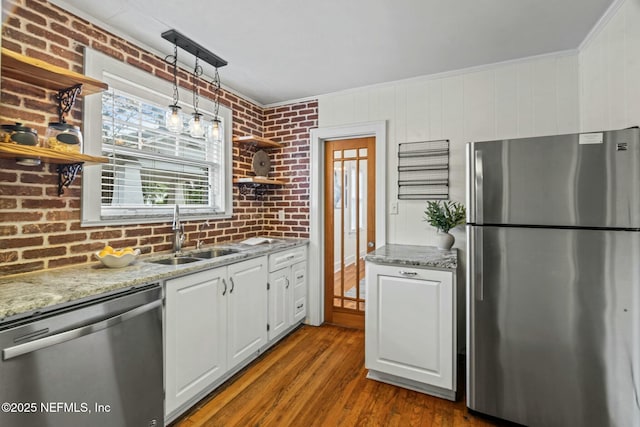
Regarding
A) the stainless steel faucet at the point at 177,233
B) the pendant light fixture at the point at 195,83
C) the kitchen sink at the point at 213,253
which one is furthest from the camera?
the kitchen sink at the point at 213,253

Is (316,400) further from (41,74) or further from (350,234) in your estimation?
(41,74)

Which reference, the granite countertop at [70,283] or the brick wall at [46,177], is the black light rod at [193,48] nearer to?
the brick wall at [46,177]

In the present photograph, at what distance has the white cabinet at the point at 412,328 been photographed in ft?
6.66

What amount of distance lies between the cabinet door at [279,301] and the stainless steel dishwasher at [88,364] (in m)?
1.11

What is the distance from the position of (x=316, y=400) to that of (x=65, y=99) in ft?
7.89

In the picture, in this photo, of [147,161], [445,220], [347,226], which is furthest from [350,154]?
[147,161]

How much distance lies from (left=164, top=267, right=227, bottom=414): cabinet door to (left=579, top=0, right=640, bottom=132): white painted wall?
2.63 meters

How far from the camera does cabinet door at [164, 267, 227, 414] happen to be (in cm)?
173

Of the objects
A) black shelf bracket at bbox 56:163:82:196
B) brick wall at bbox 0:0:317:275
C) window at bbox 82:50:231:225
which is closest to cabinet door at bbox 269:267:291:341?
window at bbox 82:50:231:225

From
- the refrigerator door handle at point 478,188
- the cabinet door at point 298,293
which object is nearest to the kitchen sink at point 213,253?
the cabinet door at point 298,293

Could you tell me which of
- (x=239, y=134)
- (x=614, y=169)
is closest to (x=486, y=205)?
(x=614, y=169)

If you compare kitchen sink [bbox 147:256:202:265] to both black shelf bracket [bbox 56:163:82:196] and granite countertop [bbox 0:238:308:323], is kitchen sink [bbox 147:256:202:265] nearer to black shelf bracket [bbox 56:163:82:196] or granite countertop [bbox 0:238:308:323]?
granite countertop [bbox 0:238:308:323]

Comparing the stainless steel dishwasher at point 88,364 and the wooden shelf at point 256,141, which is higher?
the wooden shelf at point 256,141

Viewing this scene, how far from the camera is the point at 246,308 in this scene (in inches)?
92.4
